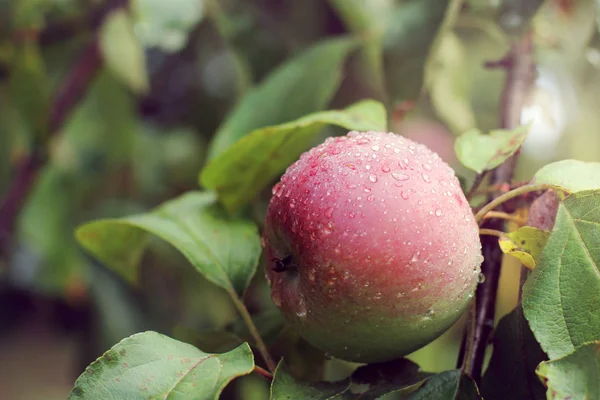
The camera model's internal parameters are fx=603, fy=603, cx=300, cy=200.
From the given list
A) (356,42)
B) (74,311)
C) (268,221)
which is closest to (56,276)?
(74,311)

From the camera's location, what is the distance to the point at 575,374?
36 cm

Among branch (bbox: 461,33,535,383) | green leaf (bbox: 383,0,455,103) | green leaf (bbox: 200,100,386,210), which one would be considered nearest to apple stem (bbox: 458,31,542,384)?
branch (bbox: 461,33,535,383)

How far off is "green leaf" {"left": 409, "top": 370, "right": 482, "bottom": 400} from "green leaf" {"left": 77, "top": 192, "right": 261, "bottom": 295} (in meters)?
0.18

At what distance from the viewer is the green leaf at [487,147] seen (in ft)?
1.62

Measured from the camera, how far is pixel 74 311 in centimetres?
185

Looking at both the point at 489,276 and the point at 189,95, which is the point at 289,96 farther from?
the point at 189,95

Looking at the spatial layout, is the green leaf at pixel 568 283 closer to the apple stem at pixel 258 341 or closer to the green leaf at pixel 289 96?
the apple stem at pixel 258 341

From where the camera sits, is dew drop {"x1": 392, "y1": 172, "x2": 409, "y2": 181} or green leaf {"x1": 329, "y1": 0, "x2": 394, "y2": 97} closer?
dew drop {"x1": 392, "y1": 172, "x2": 409, "y2": 181}

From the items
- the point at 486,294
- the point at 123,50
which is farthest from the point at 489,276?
the point at 123,50

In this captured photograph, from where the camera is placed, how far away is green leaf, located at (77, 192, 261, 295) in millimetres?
537

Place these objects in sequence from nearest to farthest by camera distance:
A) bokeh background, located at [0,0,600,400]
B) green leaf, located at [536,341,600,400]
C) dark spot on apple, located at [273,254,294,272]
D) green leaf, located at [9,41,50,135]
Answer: green leaf, located at [536,341,600,400] → dark spot on apple, located at [273,254,294,272] → bokeh background, located at [0,0,600,400] → green leaf, located at [9,41,50,135]

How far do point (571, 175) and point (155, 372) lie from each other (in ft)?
1.09

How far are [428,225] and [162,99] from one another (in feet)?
3.25

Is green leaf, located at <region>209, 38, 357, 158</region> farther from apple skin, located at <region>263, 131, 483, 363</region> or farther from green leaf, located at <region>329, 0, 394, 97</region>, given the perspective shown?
apple skin, located at <region>263, 131, 483, 363</region>
